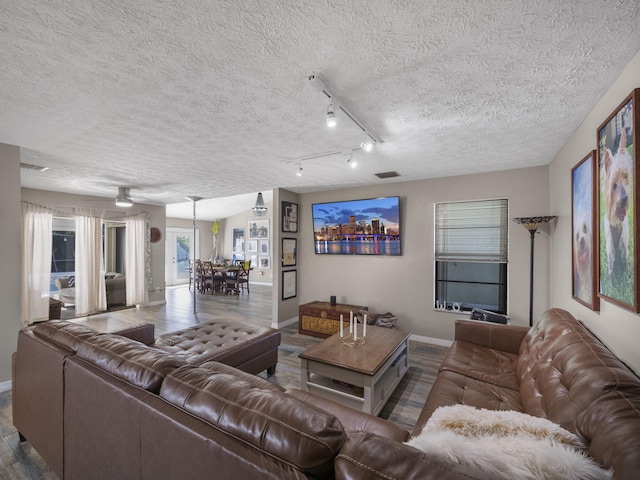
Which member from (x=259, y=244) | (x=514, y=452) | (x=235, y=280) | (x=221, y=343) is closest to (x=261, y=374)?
(x=221, y=343)

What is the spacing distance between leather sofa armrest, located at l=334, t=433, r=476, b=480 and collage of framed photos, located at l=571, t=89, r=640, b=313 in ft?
4.89

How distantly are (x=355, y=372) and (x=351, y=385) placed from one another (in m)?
0.39

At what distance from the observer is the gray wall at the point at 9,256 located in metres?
2.72

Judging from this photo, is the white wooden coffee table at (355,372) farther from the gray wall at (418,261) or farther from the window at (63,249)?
the window at (63,249)

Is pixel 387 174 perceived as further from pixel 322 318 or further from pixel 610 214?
pixel 610 214

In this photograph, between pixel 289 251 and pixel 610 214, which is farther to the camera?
pixel 289 251

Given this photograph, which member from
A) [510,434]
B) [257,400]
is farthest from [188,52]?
[510,434]

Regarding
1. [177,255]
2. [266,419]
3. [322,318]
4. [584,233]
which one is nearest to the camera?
[266,419]

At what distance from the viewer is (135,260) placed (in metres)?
6.25

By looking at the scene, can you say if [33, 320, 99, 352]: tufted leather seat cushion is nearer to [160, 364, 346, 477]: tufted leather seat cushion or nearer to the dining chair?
[160, 364, 346, 477]: tufted leather seat cushion

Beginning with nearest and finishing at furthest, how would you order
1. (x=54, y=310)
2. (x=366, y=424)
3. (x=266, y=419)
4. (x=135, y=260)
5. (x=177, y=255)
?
(x=266, y=419), (x=366, y=424), (x=54, y=310), (x=135, y=260), (x=177, y=255)

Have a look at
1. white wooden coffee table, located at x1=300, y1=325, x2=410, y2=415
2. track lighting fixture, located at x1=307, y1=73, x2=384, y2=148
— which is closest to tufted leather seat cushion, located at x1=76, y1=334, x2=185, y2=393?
white wooden coffee table, located at x1=300, y1=325, x2=410, y2=415

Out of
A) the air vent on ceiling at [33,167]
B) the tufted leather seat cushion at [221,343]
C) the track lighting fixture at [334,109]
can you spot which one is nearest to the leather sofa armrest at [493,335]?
the tufted leather seat cushion at [221,343]

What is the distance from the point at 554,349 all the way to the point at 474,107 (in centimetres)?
171
